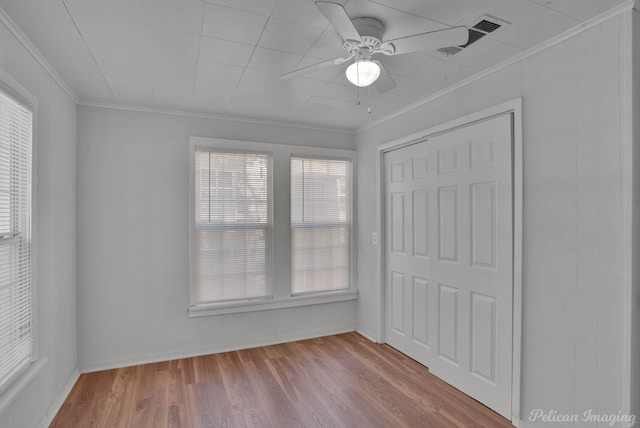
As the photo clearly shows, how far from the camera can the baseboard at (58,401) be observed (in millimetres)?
2264

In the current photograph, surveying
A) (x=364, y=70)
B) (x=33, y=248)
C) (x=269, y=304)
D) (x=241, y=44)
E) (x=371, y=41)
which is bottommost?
(x=269, y=304)

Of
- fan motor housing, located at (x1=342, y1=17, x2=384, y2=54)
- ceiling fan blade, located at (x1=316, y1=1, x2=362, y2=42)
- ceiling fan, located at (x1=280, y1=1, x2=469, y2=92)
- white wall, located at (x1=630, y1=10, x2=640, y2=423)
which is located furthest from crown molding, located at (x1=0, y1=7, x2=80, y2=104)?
white wall, located at (x1=630, y1=10, x2=640, y2=423)

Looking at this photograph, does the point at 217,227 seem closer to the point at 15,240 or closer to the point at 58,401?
the point at 15,240

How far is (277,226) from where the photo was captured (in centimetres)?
381

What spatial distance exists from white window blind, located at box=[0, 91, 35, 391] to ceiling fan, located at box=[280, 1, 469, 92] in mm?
1565

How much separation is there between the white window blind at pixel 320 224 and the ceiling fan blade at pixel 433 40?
2264 mm

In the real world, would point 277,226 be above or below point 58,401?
above

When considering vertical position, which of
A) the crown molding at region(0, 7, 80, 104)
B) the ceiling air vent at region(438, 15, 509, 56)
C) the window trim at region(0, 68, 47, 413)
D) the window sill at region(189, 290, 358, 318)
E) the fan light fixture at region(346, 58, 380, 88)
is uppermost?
the ceiling air vent at region(438, 15, 509, 56)

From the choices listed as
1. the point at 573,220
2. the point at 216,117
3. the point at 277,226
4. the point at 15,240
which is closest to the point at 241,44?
the point at 216,117

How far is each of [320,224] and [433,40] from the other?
8.60 ft

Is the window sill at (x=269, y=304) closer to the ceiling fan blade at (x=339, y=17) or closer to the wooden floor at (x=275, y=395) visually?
the wooden floor at (x=275, y=395)

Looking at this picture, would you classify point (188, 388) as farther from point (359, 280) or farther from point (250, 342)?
point (359, 280)

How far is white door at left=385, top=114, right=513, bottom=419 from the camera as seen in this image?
A: 94.9 inches

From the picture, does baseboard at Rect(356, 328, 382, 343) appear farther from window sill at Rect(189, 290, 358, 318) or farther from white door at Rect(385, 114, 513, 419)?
Answer: window sill at Rect(189, 290, 358, 318)
